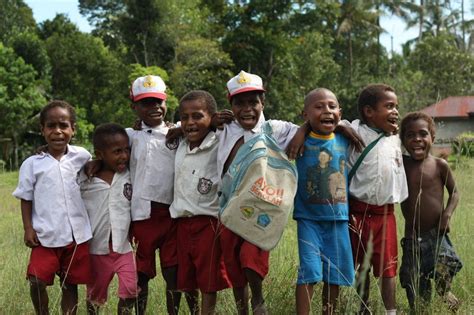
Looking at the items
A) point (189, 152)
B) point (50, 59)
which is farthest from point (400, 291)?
point (50, 59)

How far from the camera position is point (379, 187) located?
383 cm

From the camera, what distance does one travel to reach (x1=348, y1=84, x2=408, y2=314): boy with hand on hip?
3.83 m

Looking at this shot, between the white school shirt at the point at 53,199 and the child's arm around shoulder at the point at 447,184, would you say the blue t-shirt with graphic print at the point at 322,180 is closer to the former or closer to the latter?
the child's arm around shoulder at the point at 447,184

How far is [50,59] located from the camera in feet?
97.2

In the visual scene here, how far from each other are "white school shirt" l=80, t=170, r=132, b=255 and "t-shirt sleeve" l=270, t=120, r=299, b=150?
106cm

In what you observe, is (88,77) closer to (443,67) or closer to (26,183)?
(443,67)

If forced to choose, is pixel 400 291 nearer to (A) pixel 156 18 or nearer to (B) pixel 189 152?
(B) pixel 189 152

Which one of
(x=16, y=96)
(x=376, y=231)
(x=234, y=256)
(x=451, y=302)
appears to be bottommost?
(x=451, y=302)

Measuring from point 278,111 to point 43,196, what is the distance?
28.6 m

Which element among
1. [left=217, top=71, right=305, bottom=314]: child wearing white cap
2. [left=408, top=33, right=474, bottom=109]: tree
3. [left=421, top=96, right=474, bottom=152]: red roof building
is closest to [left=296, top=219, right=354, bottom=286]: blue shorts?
[left=217, top=71, right=305, bottom=314]: child wearing white cap

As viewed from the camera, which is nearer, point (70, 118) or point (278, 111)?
point (70, 118)

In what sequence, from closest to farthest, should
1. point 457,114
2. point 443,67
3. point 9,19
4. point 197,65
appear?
point 197,65
point 457,114
point 9,19
point 443,67

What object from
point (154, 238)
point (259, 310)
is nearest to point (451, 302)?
point (259, 310)

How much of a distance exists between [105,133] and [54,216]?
2.13ft
